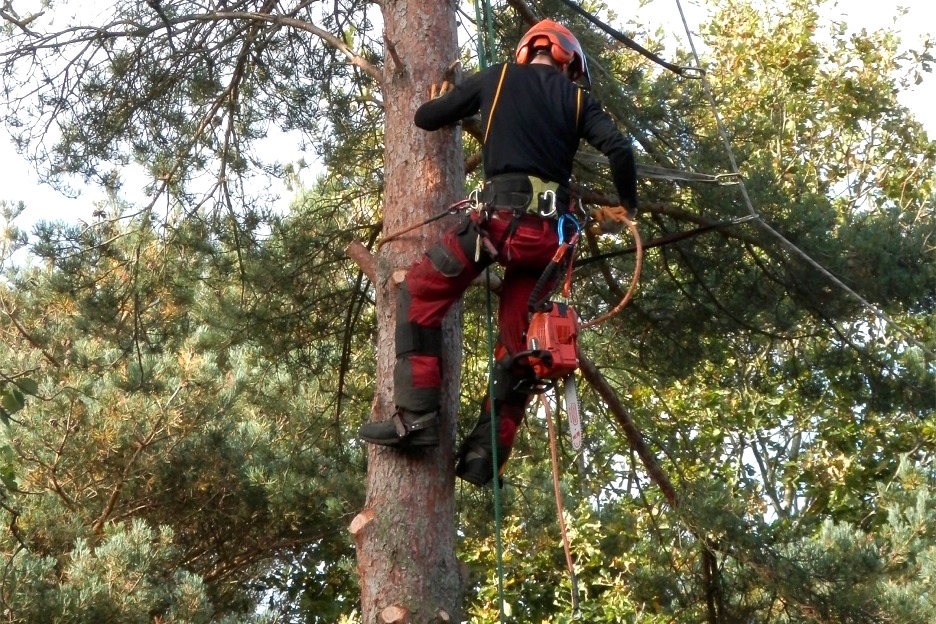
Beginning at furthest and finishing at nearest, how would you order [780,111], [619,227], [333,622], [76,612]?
[780,111], [333,622], [76,612], [619,227]

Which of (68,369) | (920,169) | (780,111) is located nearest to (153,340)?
(68,369)

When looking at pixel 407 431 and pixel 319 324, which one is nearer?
pixel 407 431

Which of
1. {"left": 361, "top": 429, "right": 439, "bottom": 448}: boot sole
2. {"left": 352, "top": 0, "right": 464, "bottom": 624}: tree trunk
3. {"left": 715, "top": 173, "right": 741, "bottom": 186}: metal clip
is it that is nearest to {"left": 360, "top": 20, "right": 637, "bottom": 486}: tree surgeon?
{"left": 361, "top": 429, "right": 439, "bottom": 448}: boot sole

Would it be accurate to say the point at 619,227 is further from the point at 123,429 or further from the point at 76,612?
the point at 123,429

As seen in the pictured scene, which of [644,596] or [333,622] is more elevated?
[333,622]

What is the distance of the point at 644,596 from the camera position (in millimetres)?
7172

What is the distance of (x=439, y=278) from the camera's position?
161 inches

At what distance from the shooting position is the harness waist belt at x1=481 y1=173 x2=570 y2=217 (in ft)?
13.6

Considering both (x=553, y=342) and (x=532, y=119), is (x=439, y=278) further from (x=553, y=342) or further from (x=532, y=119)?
(x=532, y=119)

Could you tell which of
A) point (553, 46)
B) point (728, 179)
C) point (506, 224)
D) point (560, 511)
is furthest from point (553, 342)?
point (728, 179)

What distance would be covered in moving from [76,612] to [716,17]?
1307 cm

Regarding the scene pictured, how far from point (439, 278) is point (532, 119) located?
65cm

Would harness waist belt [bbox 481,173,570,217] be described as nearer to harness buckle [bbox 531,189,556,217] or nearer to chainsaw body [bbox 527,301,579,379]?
harness buckle [bbox 531,189,556,217]

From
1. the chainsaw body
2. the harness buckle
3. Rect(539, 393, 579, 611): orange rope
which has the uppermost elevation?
the harness buckle
